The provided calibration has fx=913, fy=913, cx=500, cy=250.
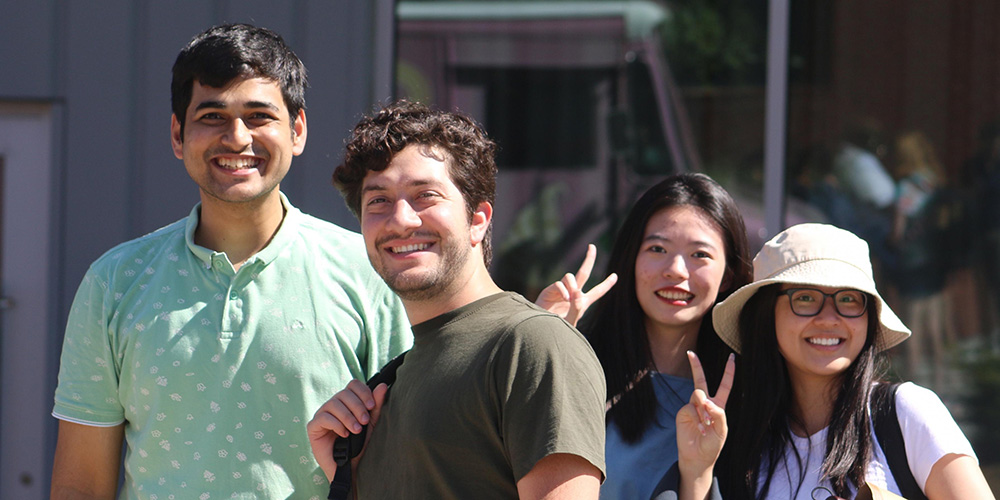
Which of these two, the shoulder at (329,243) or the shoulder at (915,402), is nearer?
the shoulder at (915,402)

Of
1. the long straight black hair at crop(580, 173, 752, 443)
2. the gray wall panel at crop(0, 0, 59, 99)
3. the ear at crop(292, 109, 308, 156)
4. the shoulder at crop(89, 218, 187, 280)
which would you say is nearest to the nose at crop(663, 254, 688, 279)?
the long straight black hair at crop(580, 173, 752, 443)

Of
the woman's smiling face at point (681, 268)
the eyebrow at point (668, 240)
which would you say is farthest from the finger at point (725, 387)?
the eyebrow at point (668, 240)

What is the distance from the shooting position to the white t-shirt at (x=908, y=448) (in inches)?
75.2

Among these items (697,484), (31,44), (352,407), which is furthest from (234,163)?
(31,44)

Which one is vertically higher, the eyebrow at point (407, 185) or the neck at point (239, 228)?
the eyebrow at point (407, 185)

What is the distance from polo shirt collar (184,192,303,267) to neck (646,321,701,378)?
0.93 meters

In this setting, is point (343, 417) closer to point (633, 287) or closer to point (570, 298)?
point (570, 298)

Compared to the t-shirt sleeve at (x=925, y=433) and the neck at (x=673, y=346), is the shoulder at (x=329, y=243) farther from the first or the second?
the t-shirt sleeve at (x=925, y=433)

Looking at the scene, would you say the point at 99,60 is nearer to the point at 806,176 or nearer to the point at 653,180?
the point at 653,180

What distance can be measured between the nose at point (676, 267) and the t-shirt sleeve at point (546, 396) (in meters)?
0.79

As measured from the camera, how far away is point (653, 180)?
4.25 m

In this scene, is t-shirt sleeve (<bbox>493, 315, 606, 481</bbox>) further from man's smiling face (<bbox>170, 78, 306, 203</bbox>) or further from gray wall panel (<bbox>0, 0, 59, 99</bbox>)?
gray wall panel (<bbox>0, 0, 59, 99</bbox>)

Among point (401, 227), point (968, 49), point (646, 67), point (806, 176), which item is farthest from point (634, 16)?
point (401, 227)

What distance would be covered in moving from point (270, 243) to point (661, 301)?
0.96 m
